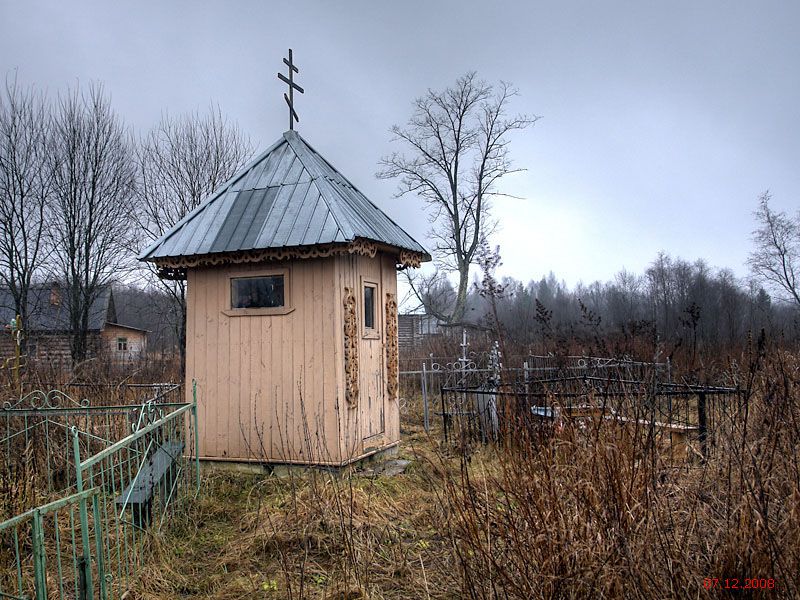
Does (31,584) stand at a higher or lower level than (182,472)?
lower

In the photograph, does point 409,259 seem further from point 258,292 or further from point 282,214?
point 258,292

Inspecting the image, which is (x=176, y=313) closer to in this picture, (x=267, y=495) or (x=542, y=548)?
(x=267, y=495)

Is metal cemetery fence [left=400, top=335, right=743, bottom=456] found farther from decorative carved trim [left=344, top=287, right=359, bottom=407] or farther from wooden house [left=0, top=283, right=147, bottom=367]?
wooden house [left=0, top=283, right=147, bottom=367]

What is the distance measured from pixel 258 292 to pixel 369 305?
146cm

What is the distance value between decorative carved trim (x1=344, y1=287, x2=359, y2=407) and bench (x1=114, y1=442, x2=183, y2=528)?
1944 mm

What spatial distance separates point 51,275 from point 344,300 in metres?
14.6

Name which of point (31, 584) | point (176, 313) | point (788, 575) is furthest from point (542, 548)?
point (176, 313)

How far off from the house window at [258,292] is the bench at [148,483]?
6.25 ft

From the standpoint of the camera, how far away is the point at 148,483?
5.06m

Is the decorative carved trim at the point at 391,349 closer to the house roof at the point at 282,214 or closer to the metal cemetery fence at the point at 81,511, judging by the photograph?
the house roof at the point at 282,214

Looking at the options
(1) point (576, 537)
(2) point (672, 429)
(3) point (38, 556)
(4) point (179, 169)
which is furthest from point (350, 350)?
(4) point (179, 169)

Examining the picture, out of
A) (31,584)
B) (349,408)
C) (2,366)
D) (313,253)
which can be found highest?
(313,253)

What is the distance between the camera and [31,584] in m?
4.32

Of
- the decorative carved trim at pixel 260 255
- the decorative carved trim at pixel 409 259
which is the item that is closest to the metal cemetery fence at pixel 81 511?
the decorative carved trim at pixel 260 255
